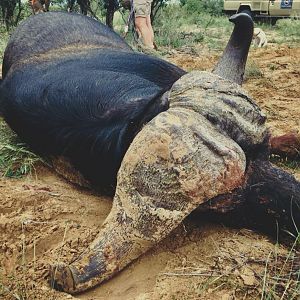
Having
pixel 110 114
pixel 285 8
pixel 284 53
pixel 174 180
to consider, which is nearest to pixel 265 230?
pixel 174 180

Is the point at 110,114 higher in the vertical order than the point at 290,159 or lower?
higher

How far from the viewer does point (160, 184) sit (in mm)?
1803

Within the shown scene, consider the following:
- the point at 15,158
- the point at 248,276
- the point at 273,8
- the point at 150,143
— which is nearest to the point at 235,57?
the point at 150,143

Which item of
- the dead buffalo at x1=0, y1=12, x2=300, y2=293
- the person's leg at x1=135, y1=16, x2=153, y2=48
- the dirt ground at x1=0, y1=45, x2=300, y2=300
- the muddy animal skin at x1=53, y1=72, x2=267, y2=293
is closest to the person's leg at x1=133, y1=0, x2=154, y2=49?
the person's leg at x1=135, y1=16, x2=153, y2=48

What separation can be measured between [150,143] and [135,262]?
0.46 m

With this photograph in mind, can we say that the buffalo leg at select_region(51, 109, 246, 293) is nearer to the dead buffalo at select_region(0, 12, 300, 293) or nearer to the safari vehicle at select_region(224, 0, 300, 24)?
the dead buffalo at select_region(0, 12, 300, 293)

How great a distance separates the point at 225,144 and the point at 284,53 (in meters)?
6.00

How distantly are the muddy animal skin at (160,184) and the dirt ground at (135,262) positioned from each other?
113 mm

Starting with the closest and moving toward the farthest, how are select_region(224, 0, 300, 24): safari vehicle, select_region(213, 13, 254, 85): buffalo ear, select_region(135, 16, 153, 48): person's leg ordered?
select_region(213, 13, 254, 85): buffalo ear, select_region(135, 16, 153, 48): person's leg, select_region(224, 0, 300, 24): safari vehicle

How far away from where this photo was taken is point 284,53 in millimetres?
7516

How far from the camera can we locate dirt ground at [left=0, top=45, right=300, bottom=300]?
1863 millimetres

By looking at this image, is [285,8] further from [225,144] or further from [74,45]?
[225,144]

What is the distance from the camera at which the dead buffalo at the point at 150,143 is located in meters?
1.80

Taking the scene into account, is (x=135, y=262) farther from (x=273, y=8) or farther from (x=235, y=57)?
(x=273, y=8)
